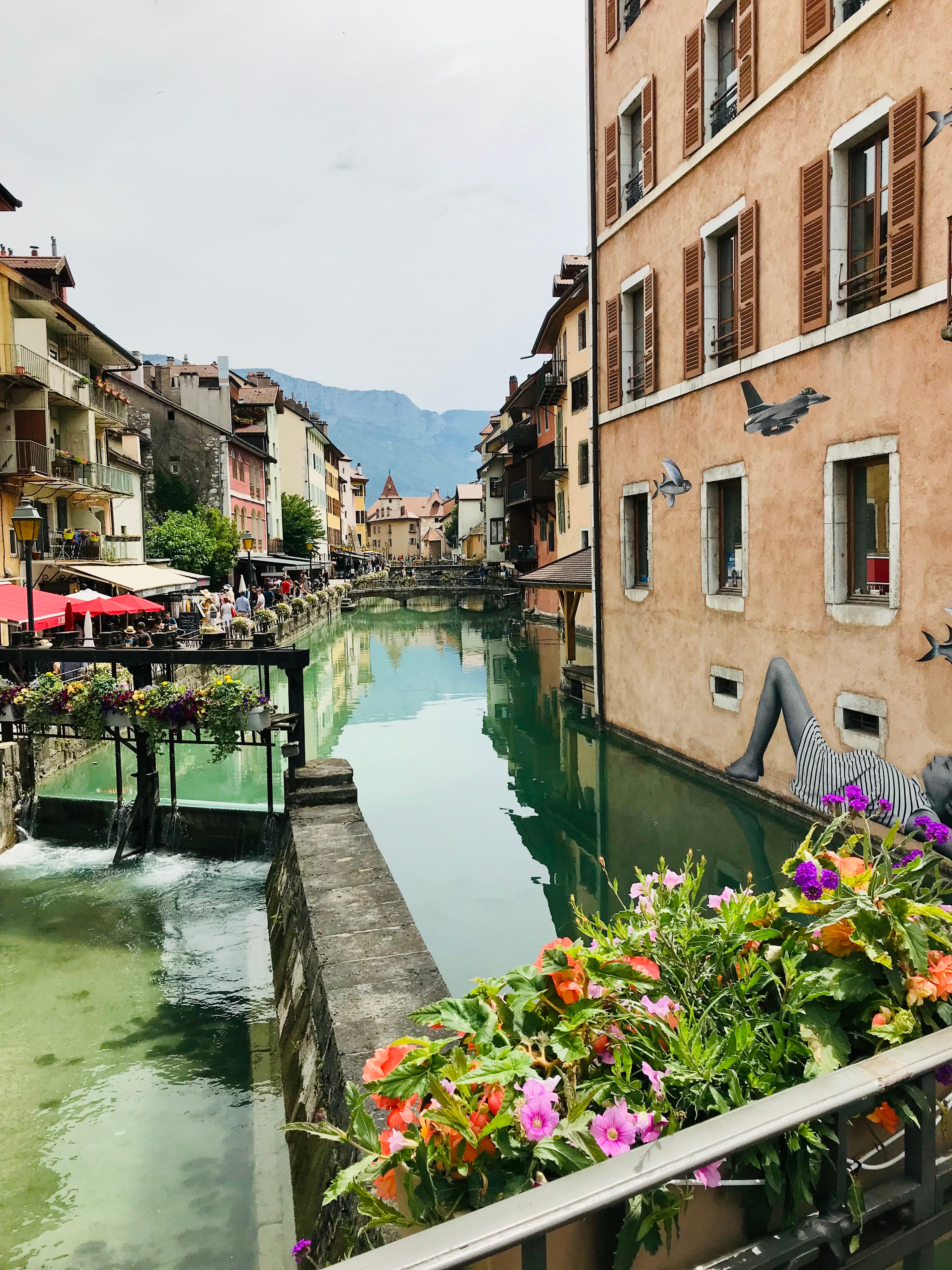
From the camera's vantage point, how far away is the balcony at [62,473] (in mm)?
23938

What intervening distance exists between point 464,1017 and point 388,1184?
36 centimetres

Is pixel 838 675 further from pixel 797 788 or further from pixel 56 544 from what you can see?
pixel 56 544

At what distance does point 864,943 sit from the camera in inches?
80.9

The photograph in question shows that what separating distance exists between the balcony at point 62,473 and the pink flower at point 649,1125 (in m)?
25.4

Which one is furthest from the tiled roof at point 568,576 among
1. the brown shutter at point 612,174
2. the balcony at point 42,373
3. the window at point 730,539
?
the balcony at point 42,373

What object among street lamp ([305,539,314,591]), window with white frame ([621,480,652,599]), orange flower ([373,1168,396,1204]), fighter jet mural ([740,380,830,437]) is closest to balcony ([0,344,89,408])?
window with white frame ([621,480,652,599])

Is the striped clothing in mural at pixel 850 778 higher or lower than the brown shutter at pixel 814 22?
lower

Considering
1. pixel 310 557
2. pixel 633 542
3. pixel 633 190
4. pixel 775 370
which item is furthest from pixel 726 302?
pixel 310 557

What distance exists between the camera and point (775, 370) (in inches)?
428

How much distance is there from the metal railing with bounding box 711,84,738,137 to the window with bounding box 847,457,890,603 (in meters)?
5.24

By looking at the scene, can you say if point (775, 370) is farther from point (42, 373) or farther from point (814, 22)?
point (42, 373)

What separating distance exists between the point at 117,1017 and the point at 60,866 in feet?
12.4

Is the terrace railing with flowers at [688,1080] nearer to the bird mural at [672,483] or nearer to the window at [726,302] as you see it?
the window at [726,302]

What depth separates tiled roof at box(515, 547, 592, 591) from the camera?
18.1 metres
